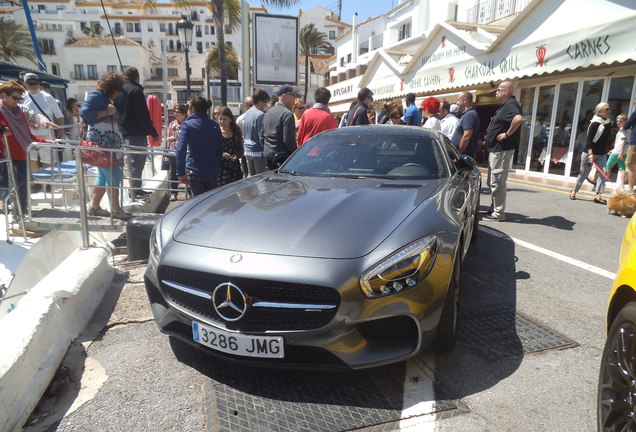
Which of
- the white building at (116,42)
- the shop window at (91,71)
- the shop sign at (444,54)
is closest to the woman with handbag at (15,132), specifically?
the shop sign at (444,54)

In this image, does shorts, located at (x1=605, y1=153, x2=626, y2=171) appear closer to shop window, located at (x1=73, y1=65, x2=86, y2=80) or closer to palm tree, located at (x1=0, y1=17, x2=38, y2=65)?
palm tree, located at (x1=0, y1=17, x2=38, y2=65)

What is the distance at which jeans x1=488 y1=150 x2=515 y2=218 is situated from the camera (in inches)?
235

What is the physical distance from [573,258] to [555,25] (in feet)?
26.1

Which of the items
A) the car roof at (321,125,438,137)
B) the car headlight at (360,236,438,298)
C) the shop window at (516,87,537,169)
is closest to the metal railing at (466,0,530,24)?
the shop window at (516,87,537,169)

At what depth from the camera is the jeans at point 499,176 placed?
5.96m

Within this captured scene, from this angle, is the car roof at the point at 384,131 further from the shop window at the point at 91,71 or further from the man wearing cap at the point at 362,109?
the shop window at the point at 91,71

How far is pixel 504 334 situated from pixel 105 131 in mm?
5232

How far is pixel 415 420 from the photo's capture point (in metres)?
2.03

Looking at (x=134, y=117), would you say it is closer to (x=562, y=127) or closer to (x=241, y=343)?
(x=241, y=343)

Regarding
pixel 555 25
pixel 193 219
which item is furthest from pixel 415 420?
pixel 555 25

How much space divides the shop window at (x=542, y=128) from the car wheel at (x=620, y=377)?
37.8 feet

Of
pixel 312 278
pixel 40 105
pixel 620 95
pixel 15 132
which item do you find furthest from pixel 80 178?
pixel 620 95

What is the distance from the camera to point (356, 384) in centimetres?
229

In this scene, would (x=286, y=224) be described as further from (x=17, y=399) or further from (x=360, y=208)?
(x=17, y=399)
